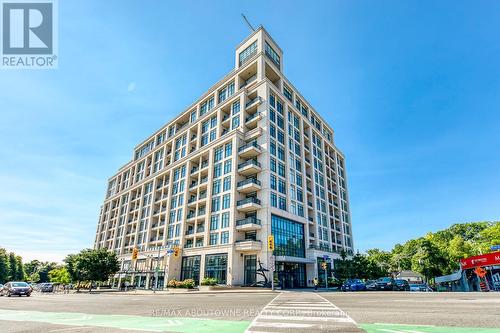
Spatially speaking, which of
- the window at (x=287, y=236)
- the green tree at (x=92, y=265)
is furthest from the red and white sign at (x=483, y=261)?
the green tree at (x=92, y=265)

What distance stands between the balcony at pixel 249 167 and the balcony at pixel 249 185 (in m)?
1.88

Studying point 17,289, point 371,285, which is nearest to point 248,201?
point 371,285

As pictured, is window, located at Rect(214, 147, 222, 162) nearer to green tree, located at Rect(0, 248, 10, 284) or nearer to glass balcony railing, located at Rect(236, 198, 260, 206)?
glass balcony railing, located at Rect(236, 198, 260, 206)

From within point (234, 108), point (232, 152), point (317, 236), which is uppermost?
point (234, 108)

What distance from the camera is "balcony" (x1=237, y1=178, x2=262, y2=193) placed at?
142 ft

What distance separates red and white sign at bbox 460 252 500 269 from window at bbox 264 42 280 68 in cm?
4584

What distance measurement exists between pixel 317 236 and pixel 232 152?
2365cm

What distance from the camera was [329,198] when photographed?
64.3 metres

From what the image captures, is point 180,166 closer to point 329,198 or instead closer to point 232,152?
point 232,152

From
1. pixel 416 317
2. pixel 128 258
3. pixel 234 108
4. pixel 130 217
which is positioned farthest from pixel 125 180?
pixel 416 317

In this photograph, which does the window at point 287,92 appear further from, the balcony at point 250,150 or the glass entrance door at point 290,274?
the glass entrance door at point 290,274

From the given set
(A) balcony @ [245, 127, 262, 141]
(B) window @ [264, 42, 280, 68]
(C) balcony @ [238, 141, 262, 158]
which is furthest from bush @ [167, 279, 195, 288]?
(B) window @ [264, 42, 280, 68]

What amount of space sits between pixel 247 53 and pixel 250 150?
75.6 ft

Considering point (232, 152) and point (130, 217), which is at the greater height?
point (232, 152)
